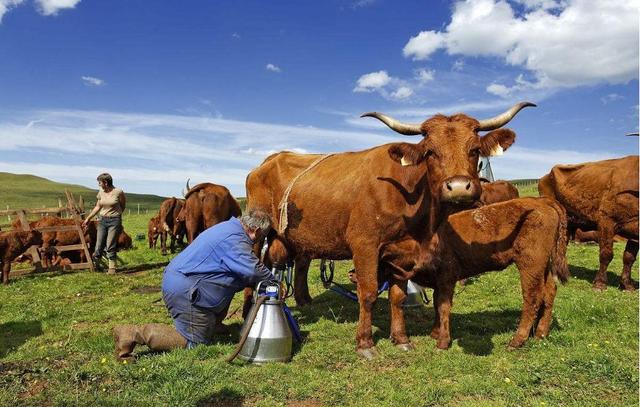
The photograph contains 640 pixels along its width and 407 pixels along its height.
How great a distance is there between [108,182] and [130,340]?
29.3 feet

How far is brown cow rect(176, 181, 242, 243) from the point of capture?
15.2m

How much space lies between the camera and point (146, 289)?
37.6 feet

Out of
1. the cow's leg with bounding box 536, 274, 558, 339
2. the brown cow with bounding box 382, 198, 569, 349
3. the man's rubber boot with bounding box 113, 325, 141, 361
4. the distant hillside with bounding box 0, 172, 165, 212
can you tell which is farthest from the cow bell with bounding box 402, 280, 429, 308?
the distant hillside with bounding box 0, 172, 165, 212

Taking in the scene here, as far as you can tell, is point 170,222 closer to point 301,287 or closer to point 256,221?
point 301,287

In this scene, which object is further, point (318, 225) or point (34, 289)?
point (34, 289)

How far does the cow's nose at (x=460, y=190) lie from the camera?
5.01m

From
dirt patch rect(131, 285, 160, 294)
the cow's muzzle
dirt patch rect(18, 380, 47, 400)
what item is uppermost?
the cow's muzzle

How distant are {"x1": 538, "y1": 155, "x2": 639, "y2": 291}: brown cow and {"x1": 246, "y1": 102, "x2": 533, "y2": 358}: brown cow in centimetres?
648

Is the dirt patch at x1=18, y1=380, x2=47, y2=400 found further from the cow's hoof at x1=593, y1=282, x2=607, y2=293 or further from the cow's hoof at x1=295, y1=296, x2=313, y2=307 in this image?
the cow's hoof at x1=593, y1=282, x2=607, y2=293

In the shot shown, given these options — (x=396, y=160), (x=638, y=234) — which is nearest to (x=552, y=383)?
(x=396, y=160)

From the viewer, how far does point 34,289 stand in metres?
11.6

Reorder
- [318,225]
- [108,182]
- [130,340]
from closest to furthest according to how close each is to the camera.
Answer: [130,340], [318,225], [108,182]

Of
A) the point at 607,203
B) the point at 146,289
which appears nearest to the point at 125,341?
the point at 146,289

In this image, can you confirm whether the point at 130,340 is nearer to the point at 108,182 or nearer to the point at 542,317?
the point at 542,317
